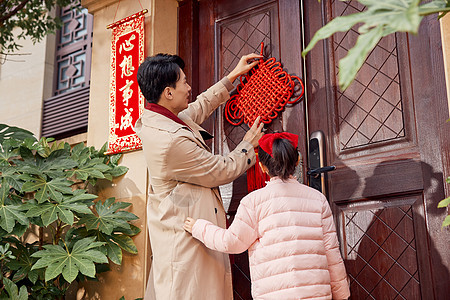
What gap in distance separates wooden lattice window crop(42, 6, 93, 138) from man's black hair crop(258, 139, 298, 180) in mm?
3898

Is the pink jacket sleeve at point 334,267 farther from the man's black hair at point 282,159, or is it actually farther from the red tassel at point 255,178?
the red tassel at point 255,178

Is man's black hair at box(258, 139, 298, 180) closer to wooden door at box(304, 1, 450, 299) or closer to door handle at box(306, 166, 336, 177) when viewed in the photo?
door handle at box(306, 166, 336, 177)

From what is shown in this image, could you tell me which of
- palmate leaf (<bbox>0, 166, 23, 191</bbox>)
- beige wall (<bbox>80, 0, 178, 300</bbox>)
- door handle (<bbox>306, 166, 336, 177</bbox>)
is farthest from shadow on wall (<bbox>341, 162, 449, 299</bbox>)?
palmate leaf (<bbox>0, 166, 23, 191</bbox>)

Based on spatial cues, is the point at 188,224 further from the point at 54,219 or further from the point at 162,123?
the point at 54,219

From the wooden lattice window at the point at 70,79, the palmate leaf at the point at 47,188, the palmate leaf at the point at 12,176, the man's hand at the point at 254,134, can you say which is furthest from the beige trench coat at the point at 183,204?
the wooden lattice window at the point at 70,79

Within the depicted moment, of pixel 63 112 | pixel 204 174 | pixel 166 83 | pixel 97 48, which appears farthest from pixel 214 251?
pixel 63 112

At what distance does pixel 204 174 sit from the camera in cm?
285

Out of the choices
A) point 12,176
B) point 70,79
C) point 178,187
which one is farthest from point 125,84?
point 70,79

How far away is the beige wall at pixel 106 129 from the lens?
11.4 feet

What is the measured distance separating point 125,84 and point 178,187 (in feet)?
4.12

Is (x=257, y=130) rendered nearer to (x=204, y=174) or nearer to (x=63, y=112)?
(x=204, y=174)

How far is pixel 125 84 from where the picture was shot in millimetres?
3846

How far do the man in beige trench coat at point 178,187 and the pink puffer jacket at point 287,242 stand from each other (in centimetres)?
23

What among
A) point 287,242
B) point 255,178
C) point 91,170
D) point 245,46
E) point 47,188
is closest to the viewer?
point 287,242
